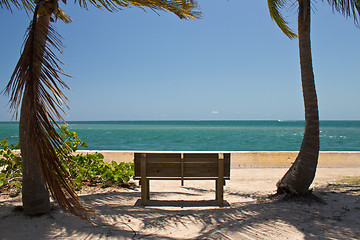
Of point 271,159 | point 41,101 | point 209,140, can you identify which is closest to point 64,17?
point 41,101

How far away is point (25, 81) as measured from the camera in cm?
295

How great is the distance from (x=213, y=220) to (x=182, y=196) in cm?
162

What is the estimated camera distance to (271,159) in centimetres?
857

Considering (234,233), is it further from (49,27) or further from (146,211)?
(49,27)

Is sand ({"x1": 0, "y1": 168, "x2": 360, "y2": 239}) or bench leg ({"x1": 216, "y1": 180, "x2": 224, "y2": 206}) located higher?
bench leg ({"x1": 216, "y1": 180, "x2": 224, "y2": 206})

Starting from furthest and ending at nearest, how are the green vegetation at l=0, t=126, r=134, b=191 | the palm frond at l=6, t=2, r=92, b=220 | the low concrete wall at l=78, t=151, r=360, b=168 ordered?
the low concrete wall at l=78, t=151, r=360, b=168
the green vegetation at l=0, t=126, r=134, b=191
the palm frond at l=6, t=2, r=92, b=220

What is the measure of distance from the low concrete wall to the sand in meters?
3.30

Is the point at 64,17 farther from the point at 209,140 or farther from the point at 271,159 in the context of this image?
the point at 209,140

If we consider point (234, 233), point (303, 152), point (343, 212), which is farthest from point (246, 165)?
point (234, 233)

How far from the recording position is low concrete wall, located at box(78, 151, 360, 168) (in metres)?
8.54

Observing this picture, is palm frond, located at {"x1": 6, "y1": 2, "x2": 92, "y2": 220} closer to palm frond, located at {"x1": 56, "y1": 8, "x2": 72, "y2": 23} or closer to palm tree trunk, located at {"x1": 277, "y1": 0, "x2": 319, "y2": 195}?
palm frond, located at {"x1": 56, "y1": 8, "x2": 72, "y2": 23}

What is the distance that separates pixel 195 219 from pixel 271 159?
5.59 meters

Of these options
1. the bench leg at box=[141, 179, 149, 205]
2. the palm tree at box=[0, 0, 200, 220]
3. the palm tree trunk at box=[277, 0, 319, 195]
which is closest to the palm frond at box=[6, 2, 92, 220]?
the palm tree at box=[0, 0, 200, 220]

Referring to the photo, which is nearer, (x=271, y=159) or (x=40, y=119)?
(x=40, y=119)
